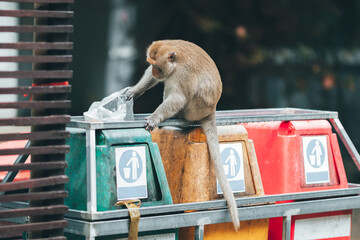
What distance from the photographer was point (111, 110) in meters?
3.77

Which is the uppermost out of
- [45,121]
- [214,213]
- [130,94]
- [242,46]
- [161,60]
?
[242,46]

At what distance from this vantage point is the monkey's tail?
3440 millimetres

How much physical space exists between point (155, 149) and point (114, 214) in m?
0.46

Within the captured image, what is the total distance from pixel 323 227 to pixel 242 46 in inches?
167

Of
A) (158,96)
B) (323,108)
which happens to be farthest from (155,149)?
(323,108)

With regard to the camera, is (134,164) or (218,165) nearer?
(134,164)

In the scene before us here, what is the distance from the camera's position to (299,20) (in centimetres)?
830

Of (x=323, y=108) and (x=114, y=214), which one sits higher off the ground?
(x=323, y=108)

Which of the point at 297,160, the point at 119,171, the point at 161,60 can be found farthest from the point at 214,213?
the point at 161,60

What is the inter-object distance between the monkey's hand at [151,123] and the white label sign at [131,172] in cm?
17

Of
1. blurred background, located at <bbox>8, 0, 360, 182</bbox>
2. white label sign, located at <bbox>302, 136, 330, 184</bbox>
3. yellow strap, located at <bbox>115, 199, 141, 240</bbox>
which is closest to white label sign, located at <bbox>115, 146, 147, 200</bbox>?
yellow strap, located at <bbox>115, 199, 141, 240</bbox>

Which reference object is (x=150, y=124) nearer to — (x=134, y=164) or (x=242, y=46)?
(x=134, y=164)

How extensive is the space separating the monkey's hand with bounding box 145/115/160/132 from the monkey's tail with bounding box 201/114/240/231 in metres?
0.31

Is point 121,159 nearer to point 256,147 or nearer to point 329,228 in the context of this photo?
point 256,147
